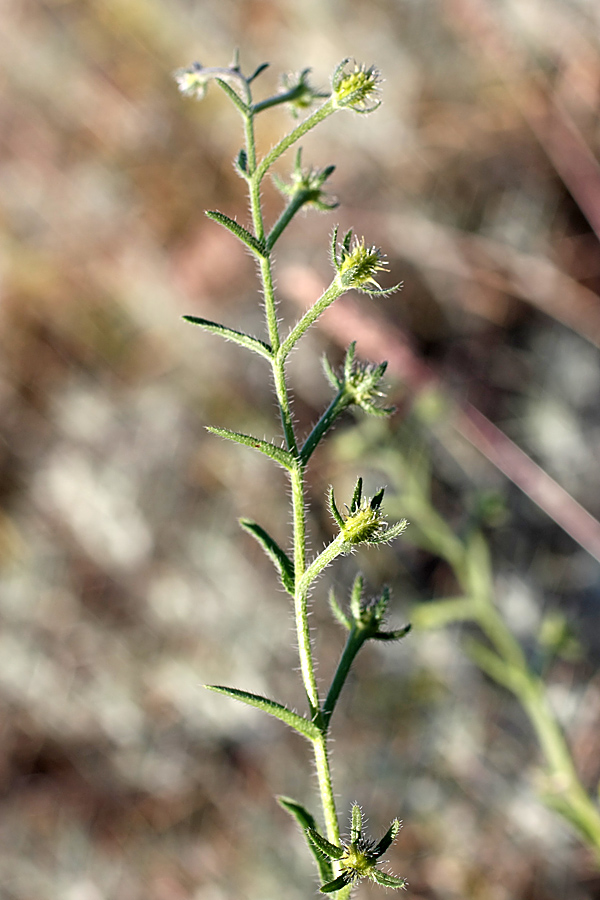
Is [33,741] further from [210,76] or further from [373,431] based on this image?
[210,76]

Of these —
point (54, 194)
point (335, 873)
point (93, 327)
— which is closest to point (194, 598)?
point (93, 327)

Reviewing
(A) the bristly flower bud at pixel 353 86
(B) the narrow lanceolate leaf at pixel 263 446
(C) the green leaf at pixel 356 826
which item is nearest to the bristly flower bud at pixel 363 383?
(B) the narrow lanceolate leaf at pixel 263 446

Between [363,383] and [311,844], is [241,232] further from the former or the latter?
[311,844]

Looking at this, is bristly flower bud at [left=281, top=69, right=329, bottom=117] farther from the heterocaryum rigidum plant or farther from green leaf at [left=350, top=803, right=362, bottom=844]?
green leaf at [left=350, top=803, right=362, bottom=844]

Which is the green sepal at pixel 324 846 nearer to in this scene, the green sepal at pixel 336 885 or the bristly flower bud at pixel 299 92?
the green sepal at pixel 336 885

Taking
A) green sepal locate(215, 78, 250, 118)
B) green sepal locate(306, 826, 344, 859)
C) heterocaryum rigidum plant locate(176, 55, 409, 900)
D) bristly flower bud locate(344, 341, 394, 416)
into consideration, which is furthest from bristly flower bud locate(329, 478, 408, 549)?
green sepal locate(215, 78, 250, 118)

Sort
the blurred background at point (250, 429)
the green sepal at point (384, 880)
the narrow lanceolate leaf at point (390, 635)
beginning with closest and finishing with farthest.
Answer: the green sepal at point (384, 880)
the narrow lanceolate leaf at point (390, 635)
the blurred background at point (250, 429)
